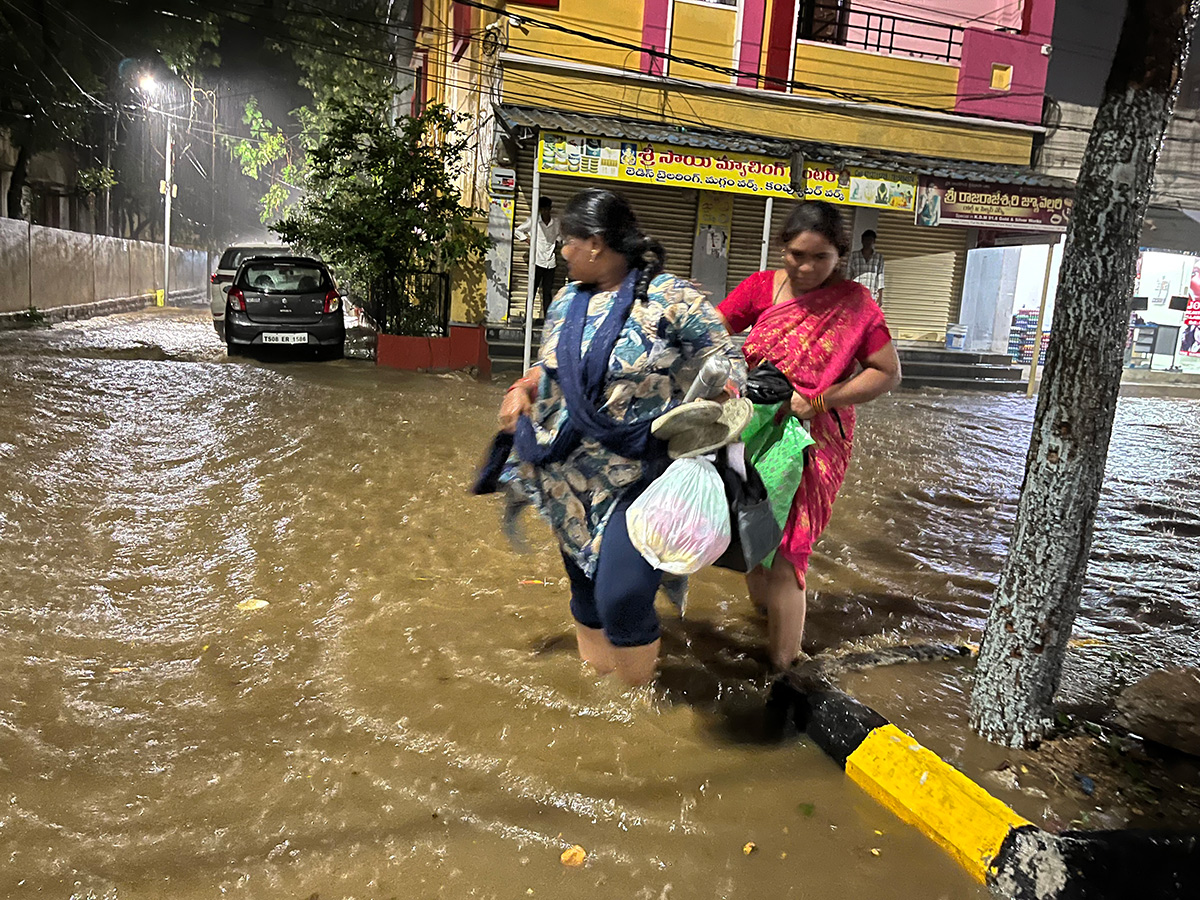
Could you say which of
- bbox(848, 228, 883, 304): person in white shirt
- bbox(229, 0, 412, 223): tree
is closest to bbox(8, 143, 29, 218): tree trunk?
bbox(229, 0, 412, 223): tree

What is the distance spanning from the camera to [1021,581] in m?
2.94

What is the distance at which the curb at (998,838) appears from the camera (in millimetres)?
2191

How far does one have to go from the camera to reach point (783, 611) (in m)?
3.51

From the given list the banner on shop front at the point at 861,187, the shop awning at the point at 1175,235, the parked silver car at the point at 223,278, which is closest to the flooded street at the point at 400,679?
the banner on shop front at the point at 861,187

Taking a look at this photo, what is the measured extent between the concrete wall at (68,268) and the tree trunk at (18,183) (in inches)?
67.6

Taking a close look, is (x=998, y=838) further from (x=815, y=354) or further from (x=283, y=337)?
(x=283, y=337)

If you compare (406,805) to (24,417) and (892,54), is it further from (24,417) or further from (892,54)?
(892,54)

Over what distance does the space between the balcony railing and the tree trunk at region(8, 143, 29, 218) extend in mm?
17591

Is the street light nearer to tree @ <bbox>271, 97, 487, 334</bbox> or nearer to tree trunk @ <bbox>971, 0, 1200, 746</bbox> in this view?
tree @ <bbox>271, 97, 487, 334</bbox>

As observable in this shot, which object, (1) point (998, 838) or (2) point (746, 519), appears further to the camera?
(2) point (746, 519)

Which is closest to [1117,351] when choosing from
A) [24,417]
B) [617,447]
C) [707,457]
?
[707,457]

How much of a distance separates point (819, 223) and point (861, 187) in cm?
1153

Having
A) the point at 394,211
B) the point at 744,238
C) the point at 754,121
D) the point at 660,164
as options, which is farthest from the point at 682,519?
the point at 744,238

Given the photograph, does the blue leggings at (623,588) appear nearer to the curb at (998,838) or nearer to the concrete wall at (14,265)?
the curb at (998,838)
